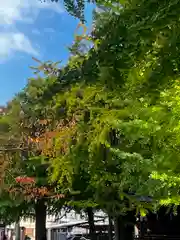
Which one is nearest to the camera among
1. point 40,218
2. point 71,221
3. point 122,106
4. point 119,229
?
point 122,106

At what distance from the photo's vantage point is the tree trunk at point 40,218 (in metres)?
22.6

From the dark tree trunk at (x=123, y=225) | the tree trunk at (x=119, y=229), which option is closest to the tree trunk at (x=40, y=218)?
the dark tree trunk at (x=123, y=225)

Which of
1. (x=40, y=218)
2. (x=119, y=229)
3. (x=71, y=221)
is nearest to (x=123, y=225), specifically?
(x=119, y=229)

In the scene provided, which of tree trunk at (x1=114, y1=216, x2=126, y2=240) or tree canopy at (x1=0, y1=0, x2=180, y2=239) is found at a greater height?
tree canopy at (x1=0, y1=0, x2=180, y2=239)

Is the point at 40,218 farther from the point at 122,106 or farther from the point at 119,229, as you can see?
the point at 122,106

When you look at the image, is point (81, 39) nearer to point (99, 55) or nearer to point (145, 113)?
point (145, 113)

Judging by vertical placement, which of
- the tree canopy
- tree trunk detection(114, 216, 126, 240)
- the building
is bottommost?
tree trunk detection(114, 216, 126, 240)

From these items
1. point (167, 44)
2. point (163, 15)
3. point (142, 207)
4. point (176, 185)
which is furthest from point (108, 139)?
point (163, 15)

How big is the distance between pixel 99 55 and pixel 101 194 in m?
10.0

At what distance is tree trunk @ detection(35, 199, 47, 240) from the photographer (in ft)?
74.1

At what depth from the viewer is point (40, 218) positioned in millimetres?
23938

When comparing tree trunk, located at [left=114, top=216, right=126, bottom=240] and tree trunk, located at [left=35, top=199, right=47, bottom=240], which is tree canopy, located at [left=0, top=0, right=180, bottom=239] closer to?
tree trunk, located at [left=114, top=216, right=126, bottom=240]

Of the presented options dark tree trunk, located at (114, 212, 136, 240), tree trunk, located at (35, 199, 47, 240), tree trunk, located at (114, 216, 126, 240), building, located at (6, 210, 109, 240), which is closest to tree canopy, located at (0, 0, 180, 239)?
tree trunk, located at (114, 216, 126, 240)

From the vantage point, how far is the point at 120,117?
360 inches
